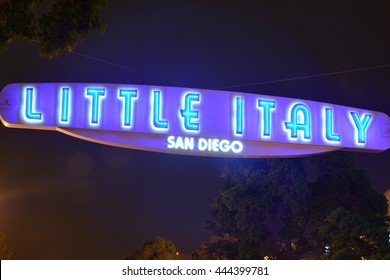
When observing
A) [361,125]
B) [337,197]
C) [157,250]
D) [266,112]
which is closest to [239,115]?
[266,112]

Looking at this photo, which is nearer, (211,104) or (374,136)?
(211,104)

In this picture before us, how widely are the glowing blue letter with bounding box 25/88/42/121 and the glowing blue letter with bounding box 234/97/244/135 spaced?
3.84m

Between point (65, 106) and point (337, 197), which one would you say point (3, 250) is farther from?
point (337, 197)

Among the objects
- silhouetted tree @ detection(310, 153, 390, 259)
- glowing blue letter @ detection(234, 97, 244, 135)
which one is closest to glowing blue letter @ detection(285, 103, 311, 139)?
glowing blue letter @ detection(234, 97, 244, 135)

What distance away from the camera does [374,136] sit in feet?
45.8

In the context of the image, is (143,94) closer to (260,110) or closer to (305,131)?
(260,110)

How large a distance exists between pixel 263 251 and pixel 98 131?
916cm

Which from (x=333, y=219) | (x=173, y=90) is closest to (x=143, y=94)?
(x=173, y=90)

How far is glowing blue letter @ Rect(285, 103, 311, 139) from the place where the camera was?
13344mm

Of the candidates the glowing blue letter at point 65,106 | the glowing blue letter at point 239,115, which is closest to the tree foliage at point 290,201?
the glowing blue letter at point 239,115

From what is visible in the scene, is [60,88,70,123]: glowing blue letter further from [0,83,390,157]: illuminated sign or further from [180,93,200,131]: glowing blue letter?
[180,93,200,131]: glowing blue letter

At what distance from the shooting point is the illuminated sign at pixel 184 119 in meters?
12.3

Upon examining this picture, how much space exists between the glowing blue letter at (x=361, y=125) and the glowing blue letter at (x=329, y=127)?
1.69ft

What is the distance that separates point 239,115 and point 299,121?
1313mm
